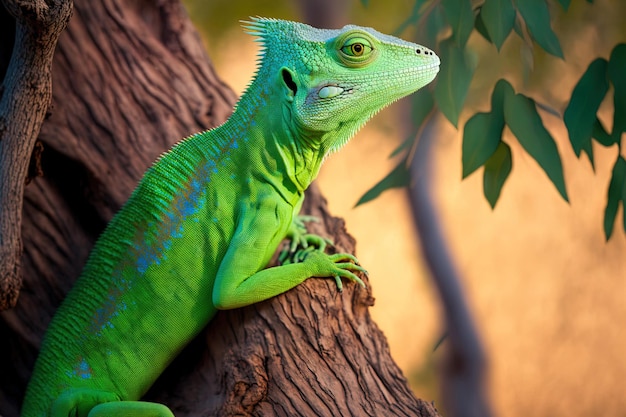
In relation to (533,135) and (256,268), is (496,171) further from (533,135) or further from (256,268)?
(256,268)

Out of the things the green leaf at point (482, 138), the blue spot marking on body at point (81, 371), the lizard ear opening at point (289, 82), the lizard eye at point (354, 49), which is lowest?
the blue spot marking on body at point (81, 371)

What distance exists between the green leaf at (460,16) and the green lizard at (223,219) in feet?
0.98

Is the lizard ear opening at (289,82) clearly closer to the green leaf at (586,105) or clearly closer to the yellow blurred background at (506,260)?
the green leaf at (586,105)

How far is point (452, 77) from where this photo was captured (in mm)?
2932

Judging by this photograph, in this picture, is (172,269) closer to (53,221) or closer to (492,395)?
(53,221)

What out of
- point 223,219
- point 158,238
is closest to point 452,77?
point 223,219

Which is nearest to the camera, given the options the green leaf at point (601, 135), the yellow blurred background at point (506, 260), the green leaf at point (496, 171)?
the green leaf at point (601, 135)

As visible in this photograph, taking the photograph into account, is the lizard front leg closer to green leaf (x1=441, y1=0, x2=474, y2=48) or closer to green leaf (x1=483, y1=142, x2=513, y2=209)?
green leaf (x1=483, y1=142, x2=513, y2=209)

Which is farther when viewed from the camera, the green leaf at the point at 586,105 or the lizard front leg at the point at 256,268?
the green leaf at the point at 586,105

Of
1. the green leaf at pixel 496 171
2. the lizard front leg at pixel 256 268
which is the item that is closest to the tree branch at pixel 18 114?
the lizard front leg at pixel 256 268

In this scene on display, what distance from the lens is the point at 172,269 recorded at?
2.60 m

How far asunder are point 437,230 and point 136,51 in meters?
2.92

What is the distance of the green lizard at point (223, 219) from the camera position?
250 cm

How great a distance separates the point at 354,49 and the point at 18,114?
125 centimetres
